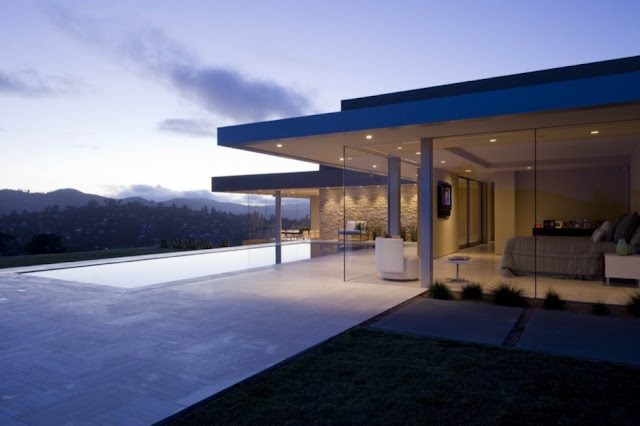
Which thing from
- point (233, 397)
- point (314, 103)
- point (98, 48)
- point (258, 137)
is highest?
point (314, 103)

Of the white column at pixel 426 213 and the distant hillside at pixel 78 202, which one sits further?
the distant hillside at pixel 78 202

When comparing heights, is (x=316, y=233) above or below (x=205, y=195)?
below

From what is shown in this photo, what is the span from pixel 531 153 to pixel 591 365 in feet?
14.1

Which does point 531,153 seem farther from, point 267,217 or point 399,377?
point 267,217

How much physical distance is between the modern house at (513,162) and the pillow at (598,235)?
0.06 ft

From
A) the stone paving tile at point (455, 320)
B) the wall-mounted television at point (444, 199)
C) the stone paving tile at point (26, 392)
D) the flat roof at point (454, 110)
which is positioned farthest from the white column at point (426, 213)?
the stone paving tile at point (26, 392)

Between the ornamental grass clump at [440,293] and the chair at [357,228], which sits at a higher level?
the chair at [357,228]

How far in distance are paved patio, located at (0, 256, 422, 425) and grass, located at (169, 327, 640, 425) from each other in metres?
0.37

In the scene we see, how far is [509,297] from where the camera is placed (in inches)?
269

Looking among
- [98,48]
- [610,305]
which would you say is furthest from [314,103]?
[610,305]

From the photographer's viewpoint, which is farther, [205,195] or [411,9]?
[205,195]

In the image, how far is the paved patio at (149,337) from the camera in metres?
→ 3.32

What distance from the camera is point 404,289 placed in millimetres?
8117

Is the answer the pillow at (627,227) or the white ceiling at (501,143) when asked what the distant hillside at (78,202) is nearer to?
the white ceiling at (501,143)
